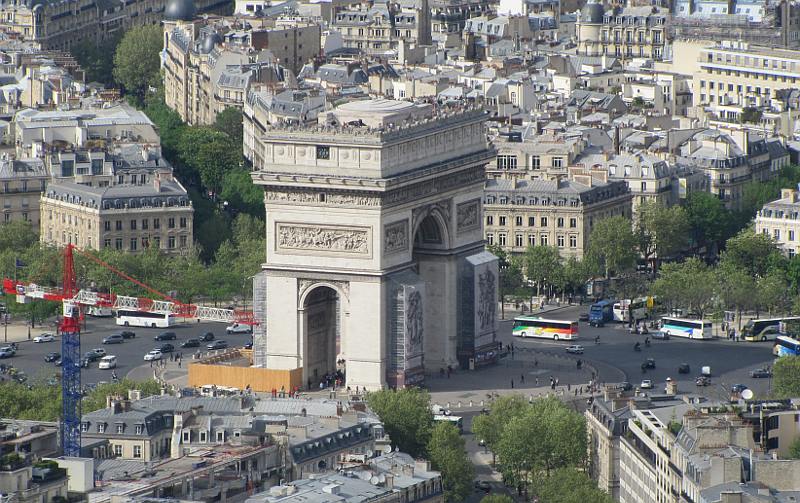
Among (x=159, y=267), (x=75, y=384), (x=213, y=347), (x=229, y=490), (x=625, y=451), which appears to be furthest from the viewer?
(x=159, y=267)

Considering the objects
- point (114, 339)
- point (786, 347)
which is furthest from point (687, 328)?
point (114, 339)

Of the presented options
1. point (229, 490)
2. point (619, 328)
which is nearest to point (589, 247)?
point (619, 328)

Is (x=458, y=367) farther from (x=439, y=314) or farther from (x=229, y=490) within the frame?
(x=229, y=490)

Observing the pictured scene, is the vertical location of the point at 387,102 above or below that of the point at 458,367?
above

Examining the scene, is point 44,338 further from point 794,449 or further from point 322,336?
point 794,449

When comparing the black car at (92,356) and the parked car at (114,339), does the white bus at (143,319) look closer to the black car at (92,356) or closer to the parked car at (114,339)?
the parked car at (114,339)
